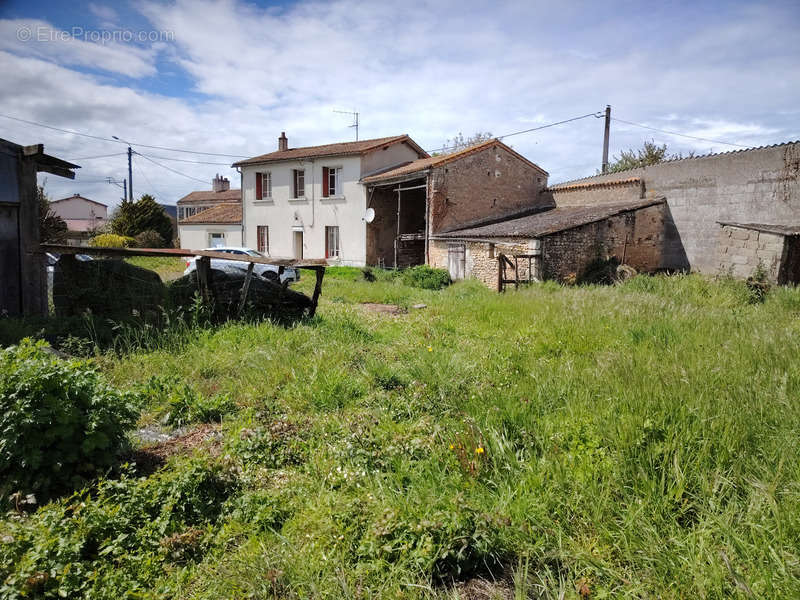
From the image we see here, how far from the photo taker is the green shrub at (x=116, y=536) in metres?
2.29

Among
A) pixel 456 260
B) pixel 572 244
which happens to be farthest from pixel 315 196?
pixel 572 244

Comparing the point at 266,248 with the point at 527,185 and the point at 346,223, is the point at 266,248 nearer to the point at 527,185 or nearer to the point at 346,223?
the point at 346,223

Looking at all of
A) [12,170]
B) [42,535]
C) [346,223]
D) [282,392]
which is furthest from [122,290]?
[346,223]

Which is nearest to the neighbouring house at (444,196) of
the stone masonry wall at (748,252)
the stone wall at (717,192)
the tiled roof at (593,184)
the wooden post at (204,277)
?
the tiled roof at (593,184)

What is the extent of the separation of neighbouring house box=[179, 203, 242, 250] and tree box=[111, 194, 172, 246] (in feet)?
7.10

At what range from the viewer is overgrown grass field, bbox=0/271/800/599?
2.28 metres

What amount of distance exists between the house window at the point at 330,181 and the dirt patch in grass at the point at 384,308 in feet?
42.5

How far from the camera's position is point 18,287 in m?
7.62

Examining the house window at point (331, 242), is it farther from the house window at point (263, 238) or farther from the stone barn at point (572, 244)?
the stone barn at point (572, 244)

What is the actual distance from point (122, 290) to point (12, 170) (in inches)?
116

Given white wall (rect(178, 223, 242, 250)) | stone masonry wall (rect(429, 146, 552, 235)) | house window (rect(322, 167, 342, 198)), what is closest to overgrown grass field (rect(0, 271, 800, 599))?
stone masonry wall (rect(429, 146, 552, 235))

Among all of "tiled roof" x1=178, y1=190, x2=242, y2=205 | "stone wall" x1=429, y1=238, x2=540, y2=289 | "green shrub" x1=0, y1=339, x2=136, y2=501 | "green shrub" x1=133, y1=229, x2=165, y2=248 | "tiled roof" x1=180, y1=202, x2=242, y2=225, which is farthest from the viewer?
"tiled roof" x1=178, y1=190, x2=242, y2=205

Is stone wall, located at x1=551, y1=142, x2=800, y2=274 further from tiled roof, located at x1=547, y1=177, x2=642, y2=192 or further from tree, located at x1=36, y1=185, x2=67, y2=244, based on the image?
tree, located at x1=36, y1=185, x2=67, y2=244

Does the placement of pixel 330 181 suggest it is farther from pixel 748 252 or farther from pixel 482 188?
pixel 748 252
